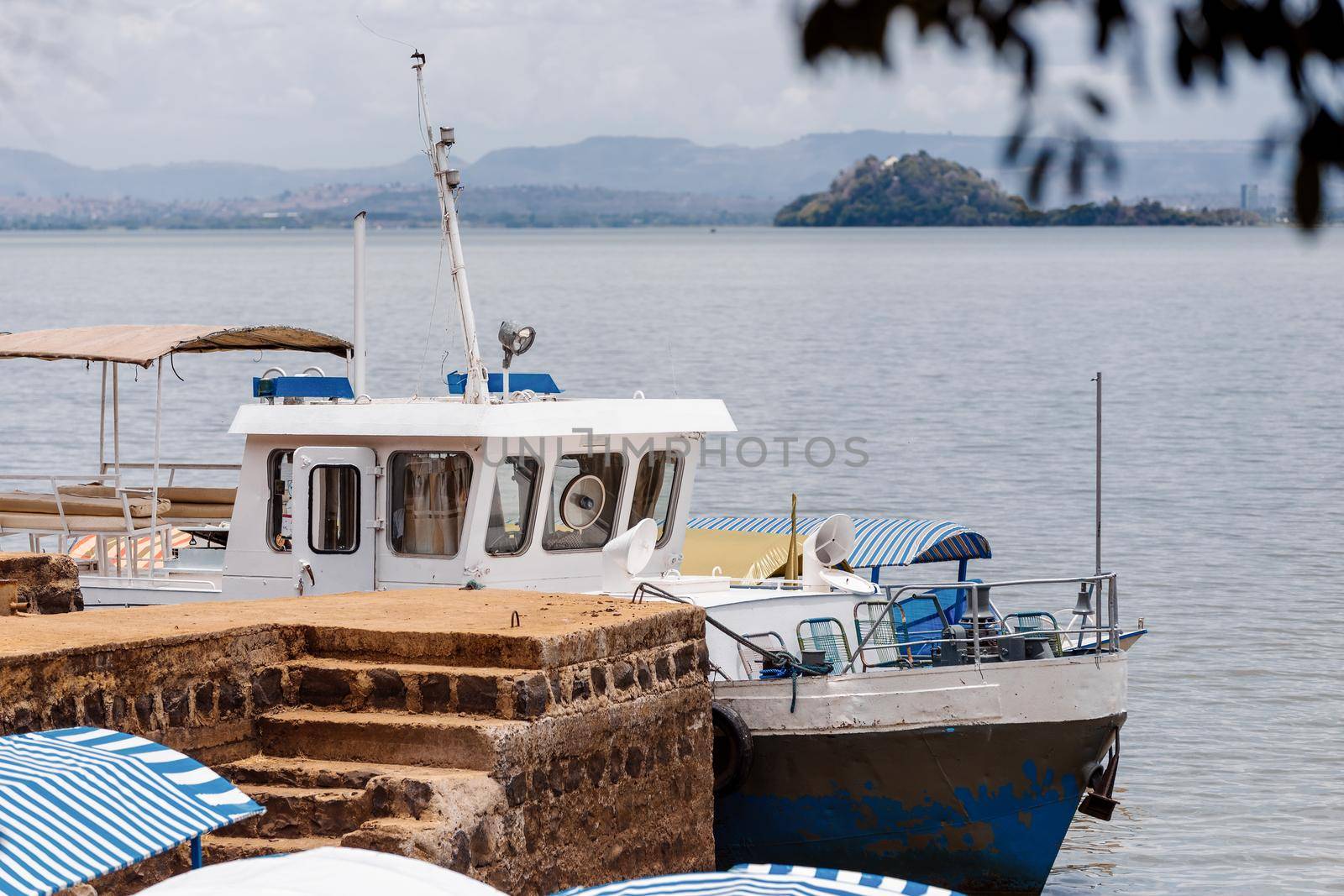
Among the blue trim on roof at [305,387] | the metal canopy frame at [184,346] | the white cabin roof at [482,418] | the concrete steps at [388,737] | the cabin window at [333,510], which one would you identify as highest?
the metal canopy frame at [184,346]

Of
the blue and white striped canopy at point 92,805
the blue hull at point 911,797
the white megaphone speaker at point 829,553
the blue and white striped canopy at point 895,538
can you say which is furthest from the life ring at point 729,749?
the blue and white striped canopy at point 92,805

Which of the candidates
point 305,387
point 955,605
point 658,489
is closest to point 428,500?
point 305,387

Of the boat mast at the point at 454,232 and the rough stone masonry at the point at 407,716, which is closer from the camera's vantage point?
the rough stone masonry at the point at 407,716

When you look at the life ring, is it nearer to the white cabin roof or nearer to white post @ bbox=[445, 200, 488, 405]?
the white cabin roof

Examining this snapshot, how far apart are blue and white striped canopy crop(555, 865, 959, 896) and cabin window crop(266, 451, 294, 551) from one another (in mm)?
7392

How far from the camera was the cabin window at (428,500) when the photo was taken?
12977mm

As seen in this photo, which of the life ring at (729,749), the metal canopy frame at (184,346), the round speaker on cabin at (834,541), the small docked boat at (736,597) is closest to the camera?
the life ring at (729,749)

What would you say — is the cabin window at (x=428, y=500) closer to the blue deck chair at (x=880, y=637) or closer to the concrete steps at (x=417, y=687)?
the blue deck chair at (x=880, y=637)

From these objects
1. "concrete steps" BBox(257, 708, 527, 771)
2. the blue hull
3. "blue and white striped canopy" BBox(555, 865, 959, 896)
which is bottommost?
the blue hull

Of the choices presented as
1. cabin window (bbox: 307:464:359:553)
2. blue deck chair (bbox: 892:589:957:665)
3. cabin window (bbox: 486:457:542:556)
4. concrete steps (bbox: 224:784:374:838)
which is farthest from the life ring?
concrete steps (bbox: 224:784:374:838)

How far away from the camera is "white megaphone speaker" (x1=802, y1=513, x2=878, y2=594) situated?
1402 cm

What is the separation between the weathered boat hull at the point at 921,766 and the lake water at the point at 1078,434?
2.73m

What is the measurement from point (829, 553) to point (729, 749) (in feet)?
7.00

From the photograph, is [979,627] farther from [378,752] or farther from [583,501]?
[378,752]
